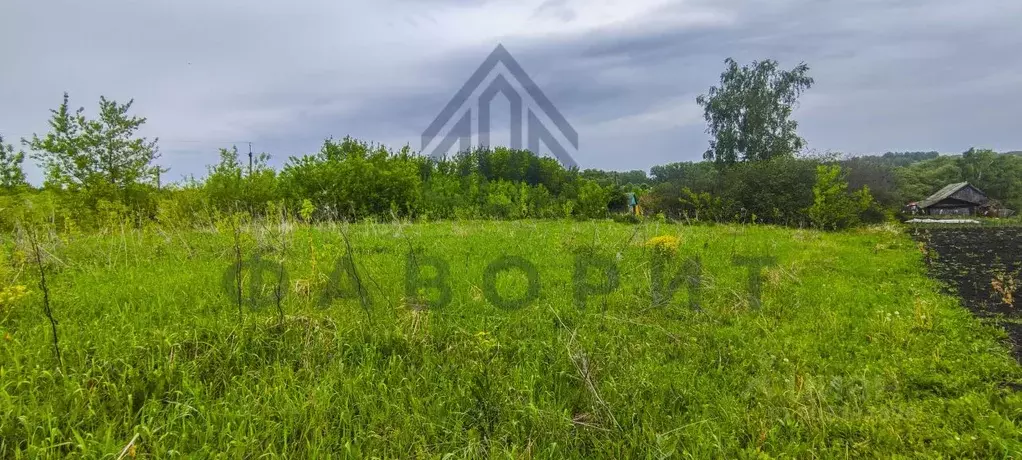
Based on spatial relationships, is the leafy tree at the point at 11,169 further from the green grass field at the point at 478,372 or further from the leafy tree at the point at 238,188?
the green grass field at the point at 478,372

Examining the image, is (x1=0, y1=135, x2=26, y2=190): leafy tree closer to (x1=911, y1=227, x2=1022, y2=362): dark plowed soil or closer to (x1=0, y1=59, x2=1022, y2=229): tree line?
(x1=0, y1=59, x2=1022, y2=229): tree line

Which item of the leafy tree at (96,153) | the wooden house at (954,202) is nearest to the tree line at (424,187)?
the leafy tree at (96,153)

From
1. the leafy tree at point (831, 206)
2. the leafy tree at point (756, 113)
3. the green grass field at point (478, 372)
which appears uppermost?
the leafy tree at point (756, 113)

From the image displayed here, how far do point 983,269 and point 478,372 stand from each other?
25.4 feet

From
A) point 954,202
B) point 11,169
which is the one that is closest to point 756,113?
point 954,202

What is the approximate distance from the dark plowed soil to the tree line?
4.23m

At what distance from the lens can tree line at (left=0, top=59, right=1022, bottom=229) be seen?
1310cm

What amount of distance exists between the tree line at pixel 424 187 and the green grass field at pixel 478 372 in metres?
1.59

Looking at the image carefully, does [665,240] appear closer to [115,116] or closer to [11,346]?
[11,346]

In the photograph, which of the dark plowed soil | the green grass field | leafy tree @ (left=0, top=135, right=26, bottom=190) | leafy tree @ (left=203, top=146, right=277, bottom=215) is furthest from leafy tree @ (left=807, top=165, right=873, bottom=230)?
leafy tree @ (left=0, top=135, right=26, bottom=190)

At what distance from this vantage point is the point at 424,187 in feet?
79.6

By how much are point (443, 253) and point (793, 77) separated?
28436 millimetres

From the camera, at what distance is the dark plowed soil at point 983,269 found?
4.67m

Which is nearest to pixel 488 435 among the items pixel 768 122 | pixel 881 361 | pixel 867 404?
pixel 867 404
